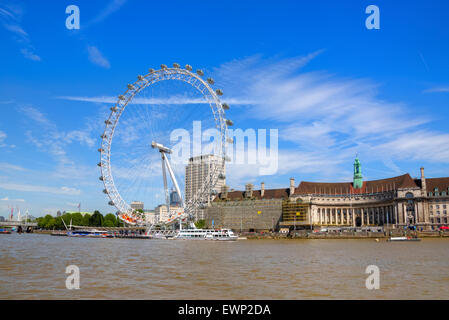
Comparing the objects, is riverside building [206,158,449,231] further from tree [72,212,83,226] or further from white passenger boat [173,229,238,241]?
tree [72,212,83,226]

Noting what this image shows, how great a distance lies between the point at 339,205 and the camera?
132 meters

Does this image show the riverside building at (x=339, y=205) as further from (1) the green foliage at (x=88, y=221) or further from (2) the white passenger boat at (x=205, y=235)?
(1) the green foliage at (x=88, y=221)

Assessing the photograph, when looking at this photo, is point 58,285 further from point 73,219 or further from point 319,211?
point 73,219

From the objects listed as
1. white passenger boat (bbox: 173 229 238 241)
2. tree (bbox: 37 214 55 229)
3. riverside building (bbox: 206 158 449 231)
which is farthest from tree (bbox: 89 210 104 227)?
white passenger boat (bbox: 173 229 238 241)

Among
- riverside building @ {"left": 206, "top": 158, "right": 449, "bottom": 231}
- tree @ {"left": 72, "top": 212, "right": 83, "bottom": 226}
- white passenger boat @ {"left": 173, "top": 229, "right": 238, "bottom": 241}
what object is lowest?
white passenger boat @ {"left": 173, "top": 229, "right": 238, "bottom": 241}

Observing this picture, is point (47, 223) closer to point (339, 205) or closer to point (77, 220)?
point (77, 220)

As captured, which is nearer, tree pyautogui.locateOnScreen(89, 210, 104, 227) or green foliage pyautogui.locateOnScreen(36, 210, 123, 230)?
tree pyautogui.locateOnScreen(89, 210, 104, 227)

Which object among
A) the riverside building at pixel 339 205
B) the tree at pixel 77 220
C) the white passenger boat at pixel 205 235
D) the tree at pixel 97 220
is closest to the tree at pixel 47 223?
the tree at pixel 77 220

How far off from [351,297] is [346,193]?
122 m

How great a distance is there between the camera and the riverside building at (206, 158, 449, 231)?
109062 mm

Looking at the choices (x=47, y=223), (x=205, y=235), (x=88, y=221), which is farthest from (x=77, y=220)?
(x=205, y=235)

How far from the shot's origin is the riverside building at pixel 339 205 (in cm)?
10906
